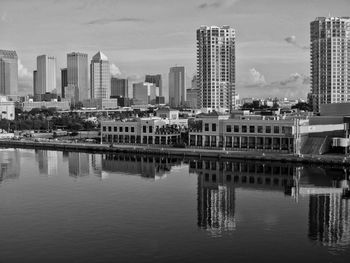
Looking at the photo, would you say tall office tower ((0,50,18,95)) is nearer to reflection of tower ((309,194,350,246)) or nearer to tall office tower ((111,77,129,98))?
→ tall office tower ((111,77,129,98))

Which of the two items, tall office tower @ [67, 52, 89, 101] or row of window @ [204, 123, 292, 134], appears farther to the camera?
tall office tower @ [67, 52, 89, 101]

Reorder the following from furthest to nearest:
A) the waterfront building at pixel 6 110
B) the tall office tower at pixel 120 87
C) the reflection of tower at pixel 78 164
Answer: the tall office tower at pixel 120 87, the waterfront building at pixel 6 110, the reflection of tower at pixel 78 164

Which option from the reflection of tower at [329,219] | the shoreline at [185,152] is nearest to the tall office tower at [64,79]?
the shoreline at [185,152]

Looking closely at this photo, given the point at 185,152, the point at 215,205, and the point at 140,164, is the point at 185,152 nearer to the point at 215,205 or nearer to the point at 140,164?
the point at 140,164

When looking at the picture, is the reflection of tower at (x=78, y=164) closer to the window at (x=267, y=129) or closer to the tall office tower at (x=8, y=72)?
the window at (x=267, y=129)

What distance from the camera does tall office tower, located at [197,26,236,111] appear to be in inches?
1784

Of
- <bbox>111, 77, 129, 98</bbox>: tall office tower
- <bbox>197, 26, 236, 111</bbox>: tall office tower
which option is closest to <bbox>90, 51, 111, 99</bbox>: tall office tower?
<bbox>111, 77, 129, 98</bbox>: tall office tower

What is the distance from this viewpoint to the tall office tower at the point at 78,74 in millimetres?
103812

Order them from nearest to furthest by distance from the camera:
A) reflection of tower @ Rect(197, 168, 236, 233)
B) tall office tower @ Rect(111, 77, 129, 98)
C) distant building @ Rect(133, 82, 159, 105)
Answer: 1. reflection of tower @ Rect(197, 168, 236, 233)
2. distant building @ Rect(133, 82, 159, 105)
3. tall office tower @ Rect(111, 77, 129, 98)

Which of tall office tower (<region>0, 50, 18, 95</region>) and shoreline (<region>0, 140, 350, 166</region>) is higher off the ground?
tall office tower (<region>0, 50, 18, 95</region>)

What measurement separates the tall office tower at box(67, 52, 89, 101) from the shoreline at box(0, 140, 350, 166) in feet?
237

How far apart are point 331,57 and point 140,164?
22.2 metres

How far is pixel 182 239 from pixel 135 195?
178 inches

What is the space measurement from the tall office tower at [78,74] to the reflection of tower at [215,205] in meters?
88.8
